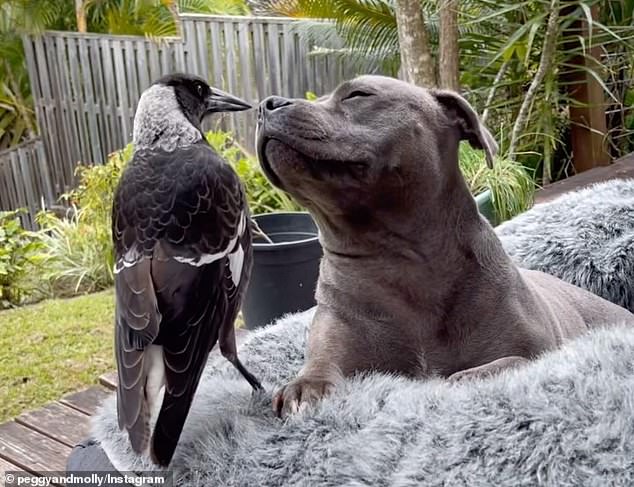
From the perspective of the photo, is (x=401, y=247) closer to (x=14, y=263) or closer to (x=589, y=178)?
(x=589, y=178)

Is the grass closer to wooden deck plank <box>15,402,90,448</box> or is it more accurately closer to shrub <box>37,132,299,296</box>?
shrub <box>37,132,299,296</box>

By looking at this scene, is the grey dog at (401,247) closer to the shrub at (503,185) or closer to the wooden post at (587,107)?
the shrub at (503,185)

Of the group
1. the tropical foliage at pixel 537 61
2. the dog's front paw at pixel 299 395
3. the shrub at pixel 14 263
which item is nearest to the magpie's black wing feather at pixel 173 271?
the dog's front paw at pixel 299 395

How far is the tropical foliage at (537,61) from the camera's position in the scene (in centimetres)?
356

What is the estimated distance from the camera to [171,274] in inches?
47.1

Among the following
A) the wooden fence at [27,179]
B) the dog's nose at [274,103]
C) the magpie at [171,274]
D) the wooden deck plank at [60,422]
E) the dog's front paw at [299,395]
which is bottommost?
the wooden fence at [27,179]

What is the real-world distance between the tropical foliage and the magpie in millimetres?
2397

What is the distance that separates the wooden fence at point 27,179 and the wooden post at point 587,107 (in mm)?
4813

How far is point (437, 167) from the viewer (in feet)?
4.02

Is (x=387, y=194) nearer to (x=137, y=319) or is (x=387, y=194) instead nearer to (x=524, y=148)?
(x=137, y=319)

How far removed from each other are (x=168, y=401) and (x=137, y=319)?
0.44ft

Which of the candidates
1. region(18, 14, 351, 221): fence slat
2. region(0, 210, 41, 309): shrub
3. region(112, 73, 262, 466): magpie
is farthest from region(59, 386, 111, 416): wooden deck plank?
region(18, 14, 351, 221): fence slat

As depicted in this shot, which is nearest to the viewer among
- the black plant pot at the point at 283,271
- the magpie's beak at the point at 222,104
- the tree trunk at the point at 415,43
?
the magpie's beak at the point at 222,104

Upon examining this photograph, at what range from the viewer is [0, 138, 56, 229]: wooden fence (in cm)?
705
